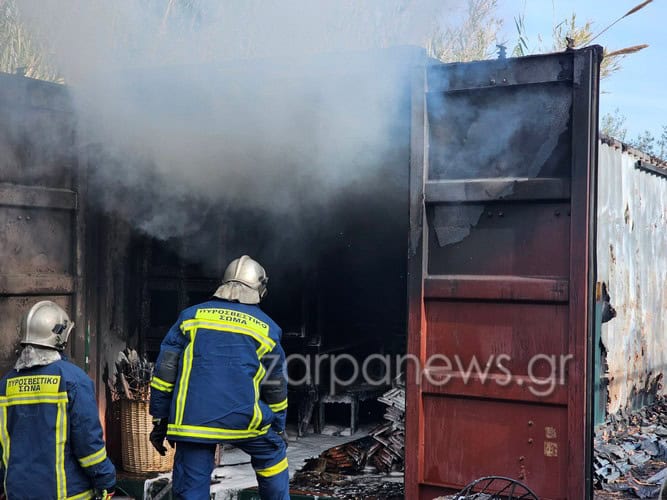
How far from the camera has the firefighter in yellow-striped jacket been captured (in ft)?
13.6

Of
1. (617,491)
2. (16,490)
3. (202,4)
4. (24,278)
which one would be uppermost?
(202,4)

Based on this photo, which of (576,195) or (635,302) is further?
(635,302)

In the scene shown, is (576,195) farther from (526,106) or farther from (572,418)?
(572,418)

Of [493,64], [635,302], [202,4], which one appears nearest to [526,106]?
[493,64]

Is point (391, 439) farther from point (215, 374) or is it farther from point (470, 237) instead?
point (215, 374)

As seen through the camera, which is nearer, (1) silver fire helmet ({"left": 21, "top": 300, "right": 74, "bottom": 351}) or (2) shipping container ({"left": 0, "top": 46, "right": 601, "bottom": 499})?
(1) silver fire helmet ({"left": 21, "top": 300, "right": 74, "bottom": 351})

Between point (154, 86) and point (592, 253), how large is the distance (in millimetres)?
3366

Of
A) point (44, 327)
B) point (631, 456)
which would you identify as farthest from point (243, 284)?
point (631, 456)

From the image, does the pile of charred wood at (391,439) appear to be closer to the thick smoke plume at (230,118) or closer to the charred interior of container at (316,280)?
the charred interior of container at (316,280)

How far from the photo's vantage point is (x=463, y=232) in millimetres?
4625

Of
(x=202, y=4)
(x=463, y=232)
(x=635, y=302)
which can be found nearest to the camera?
(x=463, y=232)

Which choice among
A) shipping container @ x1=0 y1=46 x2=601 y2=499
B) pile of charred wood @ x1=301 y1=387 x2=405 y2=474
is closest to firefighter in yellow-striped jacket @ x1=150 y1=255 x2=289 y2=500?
shipping container @ x1=0 y1=46 x2=601 y2=499

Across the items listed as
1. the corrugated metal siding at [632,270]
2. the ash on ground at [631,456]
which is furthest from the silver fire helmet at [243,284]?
the corrugated metal siding at [632,270]

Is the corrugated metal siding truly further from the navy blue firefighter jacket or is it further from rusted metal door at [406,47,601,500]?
the navy blue firefighter jacket
